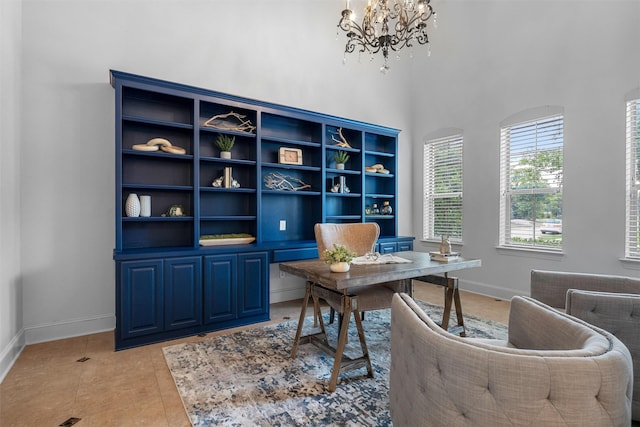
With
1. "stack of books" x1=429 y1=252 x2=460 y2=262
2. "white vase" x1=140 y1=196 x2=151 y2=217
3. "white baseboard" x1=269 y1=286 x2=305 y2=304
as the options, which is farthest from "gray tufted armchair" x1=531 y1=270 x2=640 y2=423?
"white vase" x1=140 y1=196 x2=151 y2=217

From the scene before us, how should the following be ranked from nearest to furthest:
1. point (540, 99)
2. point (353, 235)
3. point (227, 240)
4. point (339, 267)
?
point (339, 267), point (353, 235), point (227, 240), point (540, 99)

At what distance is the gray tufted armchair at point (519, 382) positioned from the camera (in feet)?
3.03

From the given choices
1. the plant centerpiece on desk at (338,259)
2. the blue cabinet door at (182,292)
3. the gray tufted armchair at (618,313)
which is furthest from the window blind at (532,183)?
the blue cabinet door at (182,292)

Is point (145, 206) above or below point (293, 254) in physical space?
above

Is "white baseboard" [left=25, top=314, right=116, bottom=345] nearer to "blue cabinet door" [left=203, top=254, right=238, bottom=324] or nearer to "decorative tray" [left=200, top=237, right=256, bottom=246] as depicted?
"blue cabinet door" [left=203, top=254, right=238, bottom=324]

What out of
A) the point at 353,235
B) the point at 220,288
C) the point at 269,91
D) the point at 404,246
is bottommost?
the point at 220,288

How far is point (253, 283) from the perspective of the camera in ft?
11.1

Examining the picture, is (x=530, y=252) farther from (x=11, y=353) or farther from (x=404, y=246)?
(x=11, y=353)

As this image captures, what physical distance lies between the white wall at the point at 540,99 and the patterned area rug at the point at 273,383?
4.91ft

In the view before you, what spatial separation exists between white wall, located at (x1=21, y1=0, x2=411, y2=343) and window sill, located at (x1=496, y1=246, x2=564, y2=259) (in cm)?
402

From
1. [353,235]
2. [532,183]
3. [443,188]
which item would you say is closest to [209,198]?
[353,235]

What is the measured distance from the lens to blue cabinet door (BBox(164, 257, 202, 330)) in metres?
2.93

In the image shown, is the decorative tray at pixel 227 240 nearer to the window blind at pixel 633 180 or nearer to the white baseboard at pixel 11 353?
the white baseboard at pixel 11 353

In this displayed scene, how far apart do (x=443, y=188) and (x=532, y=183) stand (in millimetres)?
1293
